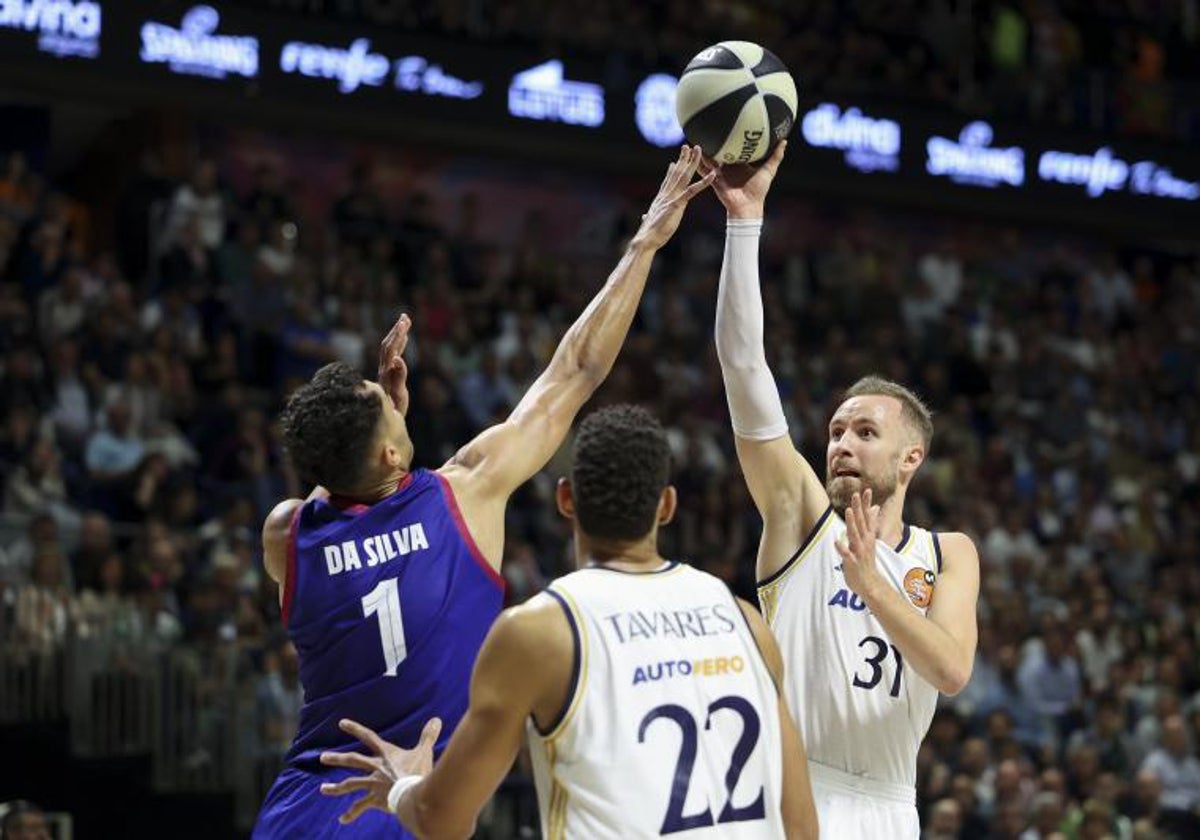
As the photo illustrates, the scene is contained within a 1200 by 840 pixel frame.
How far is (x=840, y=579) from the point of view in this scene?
19.0 ft

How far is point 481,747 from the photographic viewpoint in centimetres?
412

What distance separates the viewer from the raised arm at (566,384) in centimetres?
537

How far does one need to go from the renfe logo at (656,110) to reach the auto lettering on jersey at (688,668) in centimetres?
1462

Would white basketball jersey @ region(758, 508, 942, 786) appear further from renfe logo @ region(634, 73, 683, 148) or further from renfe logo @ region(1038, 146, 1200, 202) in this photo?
renfe logo @ region(1038, 146, 1200, 202)

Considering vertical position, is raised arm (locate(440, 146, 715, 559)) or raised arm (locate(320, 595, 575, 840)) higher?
raised arm (locate(440, 146, 715, 559))

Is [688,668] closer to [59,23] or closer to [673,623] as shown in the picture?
[673,623]

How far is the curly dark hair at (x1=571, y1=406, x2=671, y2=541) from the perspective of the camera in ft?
13.8

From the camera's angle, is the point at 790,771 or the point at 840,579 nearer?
the point at 790,771

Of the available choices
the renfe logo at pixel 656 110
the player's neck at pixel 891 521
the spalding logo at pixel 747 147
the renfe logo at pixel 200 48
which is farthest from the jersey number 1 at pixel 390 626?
the renfe logo at pixel 656 110

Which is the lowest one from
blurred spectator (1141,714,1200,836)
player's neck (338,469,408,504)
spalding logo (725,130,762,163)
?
blurred spectator (1141,714,1200,836)

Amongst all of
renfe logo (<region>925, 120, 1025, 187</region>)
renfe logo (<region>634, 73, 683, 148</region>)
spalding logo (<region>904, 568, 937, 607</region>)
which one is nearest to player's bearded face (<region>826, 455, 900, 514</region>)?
spalding logo (<region>904, 568, 937, 607</region>)

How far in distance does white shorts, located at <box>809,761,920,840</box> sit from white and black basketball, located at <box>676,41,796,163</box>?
1.90 m

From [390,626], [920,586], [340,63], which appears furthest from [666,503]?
[340,63]

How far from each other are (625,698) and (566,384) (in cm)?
163
